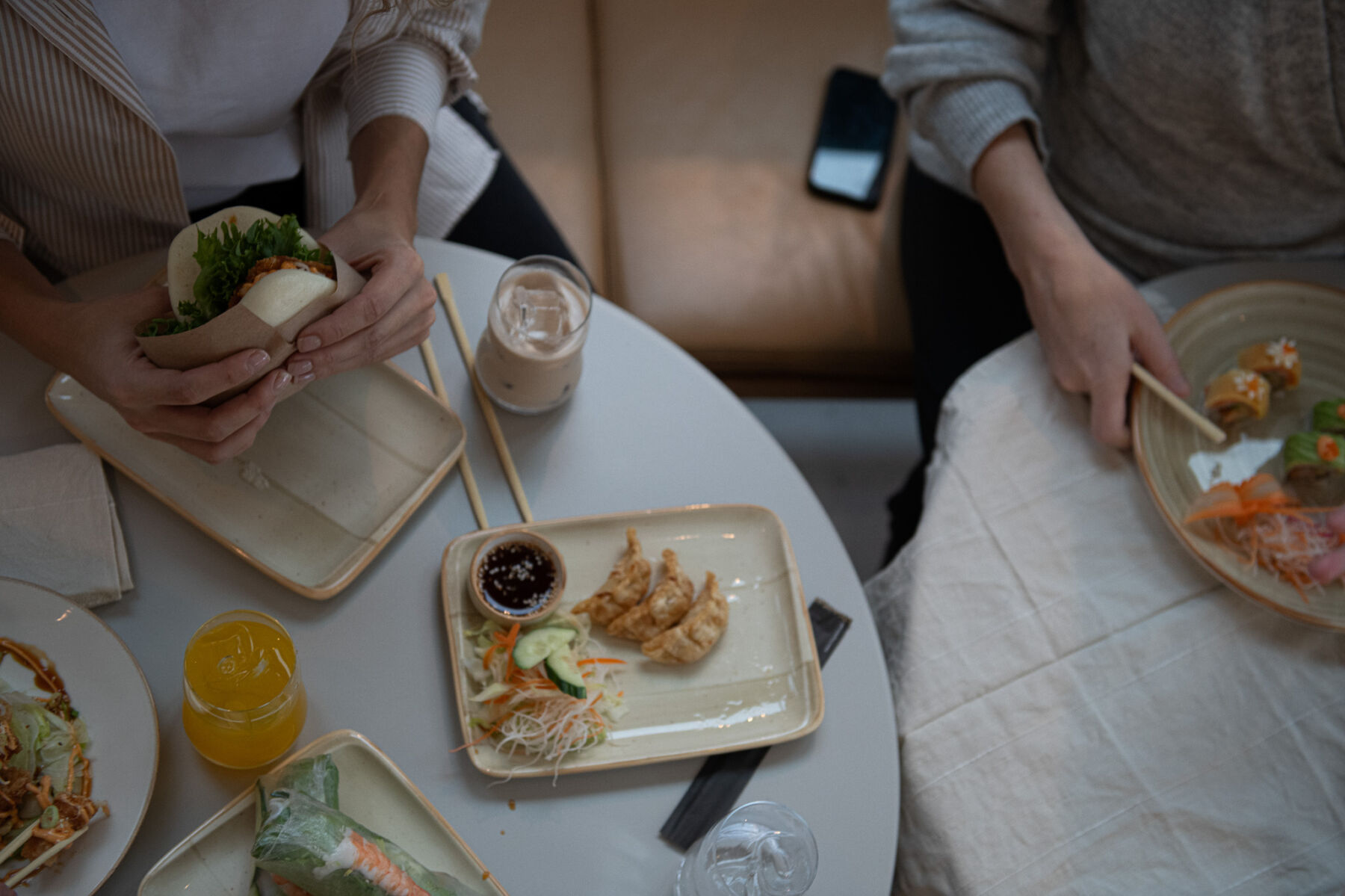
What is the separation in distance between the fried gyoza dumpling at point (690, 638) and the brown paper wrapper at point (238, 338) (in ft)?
1.80

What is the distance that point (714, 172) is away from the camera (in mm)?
2016

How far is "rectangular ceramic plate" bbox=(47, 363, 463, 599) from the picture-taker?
43.6 inches

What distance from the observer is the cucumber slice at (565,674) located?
105 centimetres

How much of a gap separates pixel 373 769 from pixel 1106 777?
965mm

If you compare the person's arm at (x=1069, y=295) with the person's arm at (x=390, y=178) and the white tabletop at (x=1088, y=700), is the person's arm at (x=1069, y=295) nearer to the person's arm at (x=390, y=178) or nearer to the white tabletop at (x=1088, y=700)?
the white tabletop at (x=1088, y=700)

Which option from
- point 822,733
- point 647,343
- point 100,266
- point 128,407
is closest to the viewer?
point 128,407

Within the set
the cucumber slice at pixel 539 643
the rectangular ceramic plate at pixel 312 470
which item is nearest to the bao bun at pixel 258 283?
the rectangular ceramic plate at pixel 312 470

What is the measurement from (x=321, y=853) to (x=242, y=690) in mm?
198

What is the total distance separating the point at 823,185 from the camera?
2004 mm

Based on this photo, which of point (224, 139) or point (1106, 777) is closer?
point (1106, 777)

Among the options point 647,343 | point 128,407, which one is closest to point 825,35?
point 647,343

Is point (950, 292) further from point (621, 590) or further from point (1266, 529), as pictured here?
point (621, 590)

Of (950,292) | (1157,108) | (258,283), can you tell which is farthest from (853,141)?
(258,283)

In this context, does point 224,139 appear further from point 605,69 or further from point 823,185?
point 823,185
